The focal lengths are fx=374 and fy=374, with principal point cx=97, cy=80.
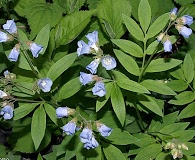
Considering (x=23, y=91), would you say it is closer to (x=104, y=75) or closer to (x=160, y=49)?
(x=104, y=75)

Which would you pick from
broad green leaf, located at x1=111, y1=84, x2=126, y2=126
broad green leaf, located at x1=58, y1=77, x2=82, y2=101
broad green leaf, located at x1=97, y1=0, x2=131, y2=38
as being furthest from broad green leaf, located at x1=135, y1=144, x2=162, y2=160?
broad green leaf, located at x1=97, y1=0, x2=131, y2=38

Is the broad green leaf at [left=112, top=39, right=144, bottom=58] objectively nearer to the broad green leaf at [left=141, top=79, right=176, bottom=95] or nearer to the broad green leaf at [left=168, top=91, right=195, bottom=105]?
the broad green leaf at [left=141, top=79, right=176, bottom=95]

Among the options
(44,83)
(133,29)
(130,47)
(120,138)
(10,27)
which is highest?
(10,27)

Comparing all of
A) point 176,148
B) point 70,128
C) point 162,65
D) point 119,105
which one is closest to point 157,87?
point 162,65

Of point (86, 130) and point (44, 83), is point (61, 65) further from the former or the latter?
point (86, 130)

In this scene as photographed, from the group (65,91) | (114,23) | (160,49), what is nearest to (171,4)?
(114,23)

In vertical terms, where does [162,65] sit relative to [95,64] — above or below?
below
